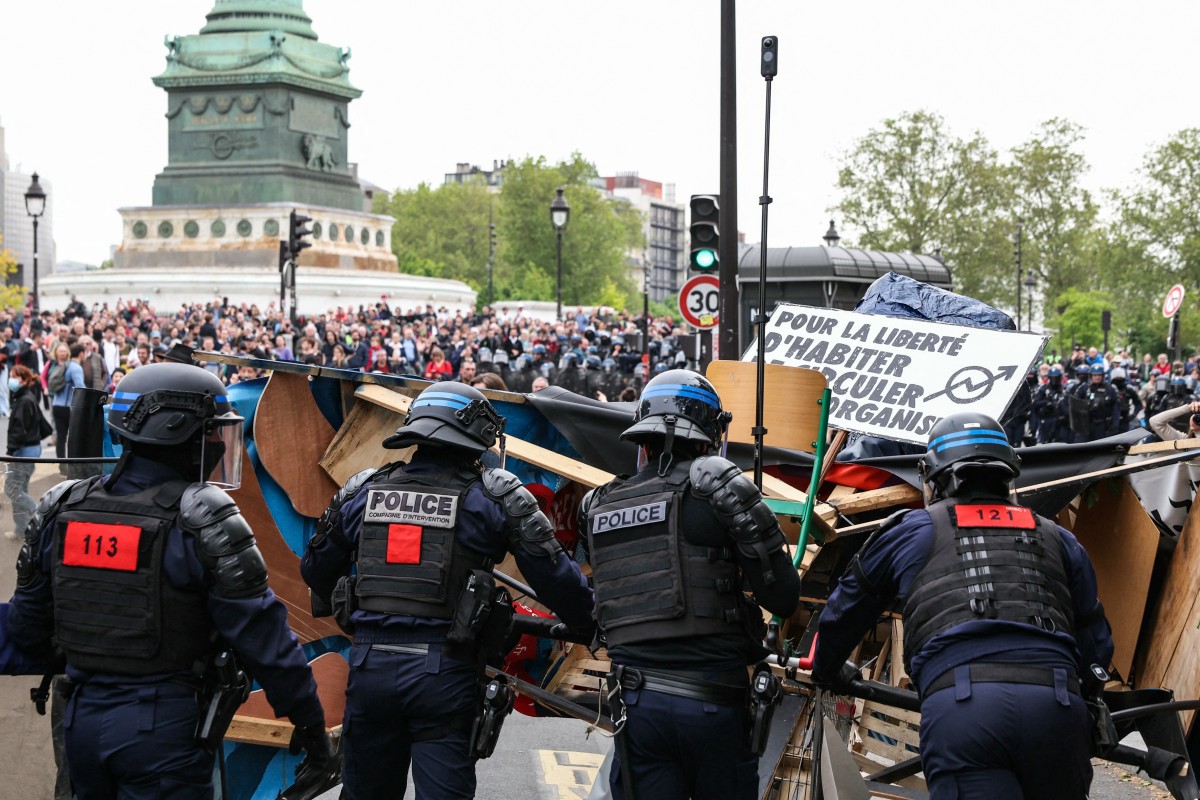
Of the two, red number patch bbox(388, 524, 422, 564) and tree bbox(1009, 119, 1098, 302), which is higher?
tree bbox(1009, 119, 1098, 302)

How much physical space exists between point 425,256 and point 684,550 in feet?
343

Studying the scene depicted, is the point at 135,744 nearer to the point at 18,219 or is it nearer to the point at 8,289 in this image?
the point at 8,289

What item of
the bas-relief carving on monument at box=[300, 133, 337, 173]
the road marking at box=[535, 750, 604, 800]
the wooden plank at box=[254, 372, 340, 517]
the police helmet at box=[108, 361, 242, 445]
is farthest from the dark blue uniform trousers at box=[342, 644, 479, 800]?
the bas-relief carving on monument at box=[300, 133, 337, 173]

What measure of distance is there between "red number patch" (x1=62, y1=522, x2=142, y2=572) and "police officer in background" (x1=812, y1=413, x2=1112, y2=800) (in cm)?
225

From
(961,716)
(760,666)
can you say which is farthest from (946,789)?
(760,666)

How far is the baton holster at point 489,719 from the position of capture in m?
4.97

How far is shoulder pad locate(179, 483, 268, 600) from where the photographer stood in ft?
14.4

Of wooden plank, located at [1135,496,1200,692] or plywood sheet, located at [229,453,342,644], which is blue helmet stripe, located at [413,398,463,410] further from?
wooden plank, located at [1135,496,1200,692]

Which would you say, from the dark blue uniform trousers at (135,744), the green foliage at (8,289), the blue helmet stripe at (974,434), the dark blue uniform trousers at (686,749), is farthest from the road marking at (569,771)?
the green foliage at (8,289)

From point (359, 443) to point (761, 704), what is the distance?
283 centimetres

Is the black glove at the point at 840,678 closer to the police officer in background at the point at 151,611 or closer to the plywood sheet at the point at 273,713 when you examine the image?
the police officer in background at the point at 151,611

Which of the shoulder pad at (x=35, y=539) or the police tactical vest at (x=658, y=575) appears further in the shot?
the police tactical vest at (x=658, y=575)

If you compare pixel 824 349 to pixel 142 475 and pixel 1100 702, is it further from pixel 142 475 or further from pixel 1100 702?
pixel 142 475

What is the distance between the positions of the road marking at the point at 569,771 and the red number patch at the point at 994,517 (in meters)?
3.13
